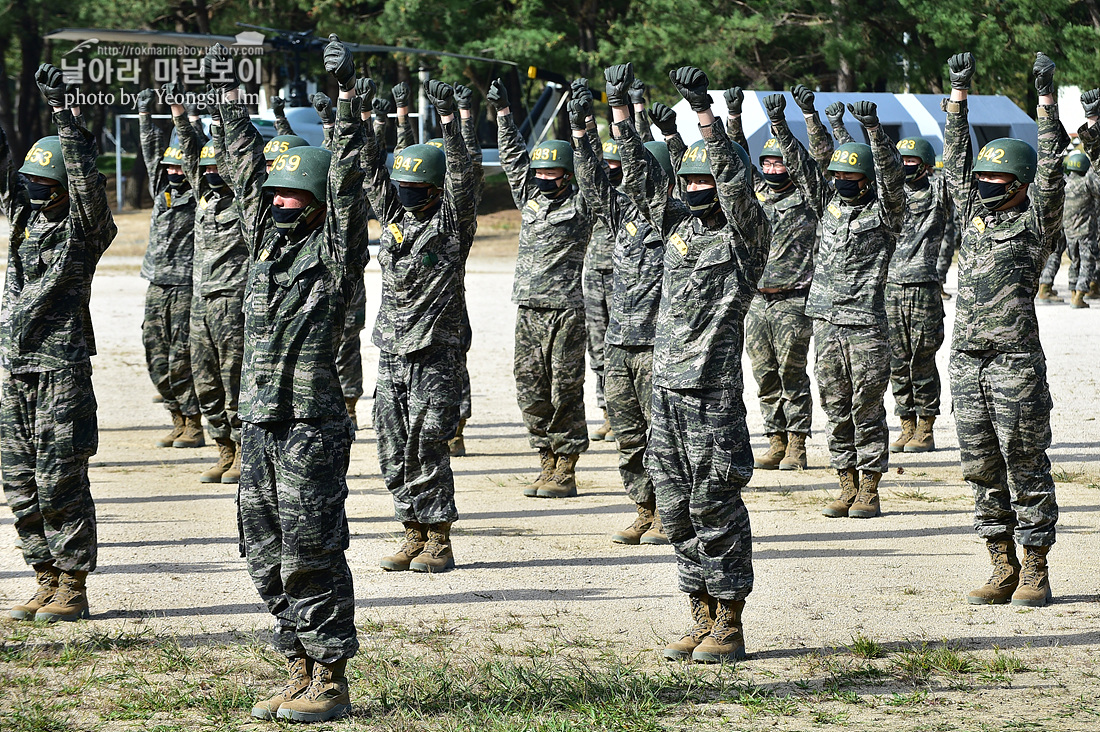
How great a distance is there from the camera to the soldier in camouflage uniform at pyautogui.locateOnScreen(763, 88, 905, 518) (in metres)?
9.16

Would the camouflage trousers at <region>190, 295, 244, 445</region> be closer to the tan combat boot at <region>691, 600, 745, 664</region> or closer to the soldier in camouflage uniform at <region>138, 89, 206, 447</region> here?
the soldier in camouflage uniform at <region>138, 89, 206, 447</region>

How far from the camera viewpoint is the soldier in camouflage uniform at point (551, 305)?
9.62m

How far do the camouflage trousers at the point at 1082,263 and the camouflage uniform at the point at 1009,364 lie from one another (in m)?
14.3

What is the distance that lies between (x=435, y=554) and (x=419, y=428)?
0.77 meters

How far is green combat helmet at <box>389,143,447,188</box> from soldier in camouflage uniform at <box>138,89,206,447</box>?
3.98 m

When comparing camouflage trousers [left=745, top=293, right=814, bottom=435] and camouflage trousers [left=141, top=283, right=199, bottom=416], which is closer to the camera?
camouflage trousers [left=745, top=293, right=814, bottom=435]

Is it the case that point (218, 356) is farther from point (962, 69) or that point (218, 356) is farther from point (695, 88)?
point (962, 69)

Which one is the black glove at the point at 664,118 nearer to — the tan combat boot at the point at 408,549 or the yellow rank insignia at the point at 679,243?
the yellow rank insignia at the point at 679,243

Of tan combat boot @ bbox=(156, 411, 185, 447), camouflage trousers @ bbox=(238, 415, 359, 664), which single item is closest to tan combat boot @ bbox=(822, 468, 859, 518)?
camouflage trousers @ bbox=(238, 415, 359, 664)

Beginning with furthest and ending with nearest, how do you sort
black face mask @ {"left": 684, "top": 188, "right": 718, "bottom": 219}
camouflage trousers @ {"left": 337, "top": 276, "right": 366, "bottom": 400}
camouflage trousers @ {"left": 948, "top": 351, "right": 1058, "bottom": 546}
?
camouflage trousers @ {"left": 337, "top": 276, "right": 366, "bottom": 400} → camouflage trousers @ {"left": 948, "top": 351, "right": 1058, "bottom": 546} → black face mask @ {"left": 684, "top": 188, "right": 718, "bottom": 219}

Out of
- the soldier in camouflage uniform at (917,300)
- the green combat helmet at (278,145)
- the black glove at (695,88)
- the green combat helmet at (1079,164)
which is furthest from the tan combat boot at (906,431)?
the green combat helmet at (1079,164)

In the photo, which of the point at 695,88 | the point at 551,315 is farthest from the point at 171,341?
the point at 695,88

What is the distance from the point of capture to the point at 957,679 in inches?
233

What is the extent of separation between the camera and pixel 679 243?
652cm
